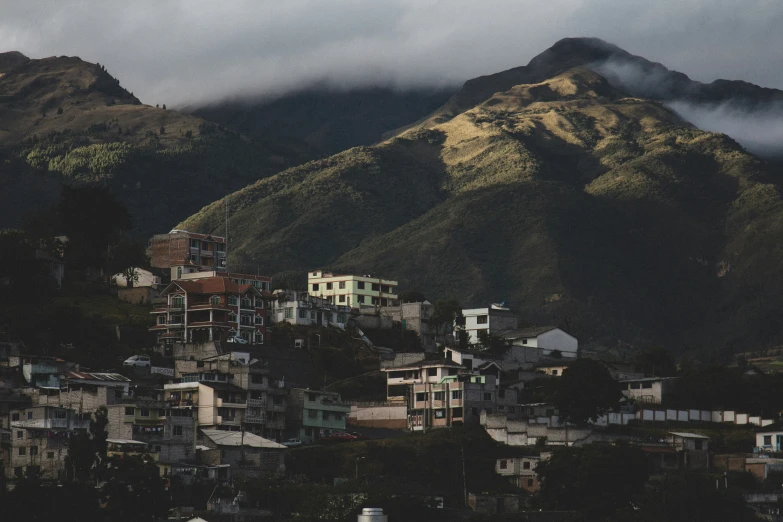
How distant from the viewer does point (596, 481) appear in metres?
99.2

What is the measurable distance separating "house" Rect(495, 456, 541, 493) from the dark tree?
54.4 m

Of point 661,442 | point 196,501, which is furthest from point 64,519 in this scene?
point 661,442

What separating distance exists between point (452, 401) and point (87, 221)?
4578cm

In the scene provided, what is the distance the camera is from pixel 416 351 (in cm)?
A: 14750

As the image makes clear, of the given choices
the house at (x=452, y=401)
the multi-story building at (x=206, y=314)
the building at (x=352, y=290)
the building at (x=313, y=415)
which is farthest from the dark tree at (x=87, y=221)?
the house at (x=452, y=401)

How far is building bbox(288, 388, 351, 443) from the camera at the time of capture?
4564 inches

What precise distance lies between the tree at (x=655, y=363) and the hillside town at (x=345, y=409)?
0.20m

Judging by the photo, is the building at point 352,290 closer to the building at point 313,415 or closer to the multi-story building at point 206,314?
the multi-story building at point 206,314

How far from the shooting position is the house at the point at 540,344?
470ft

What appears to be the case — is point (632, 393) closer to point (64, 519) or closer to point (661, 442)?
point (661, 442)

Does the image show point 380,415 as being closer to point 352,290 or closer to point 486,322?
point 486,322

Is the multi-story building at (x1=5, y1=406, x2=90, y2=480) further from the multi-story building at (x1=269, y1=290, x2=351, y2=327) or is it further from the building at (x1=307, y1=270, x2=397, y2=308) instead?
the building at (x1=307, y1=270, x2=397, y2=308)

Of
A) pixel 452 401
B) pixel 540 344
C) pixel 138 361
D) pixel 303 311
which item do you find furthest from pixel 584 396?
pixel 303 311

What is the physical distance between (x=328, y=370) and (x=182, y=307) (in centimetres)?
1371
